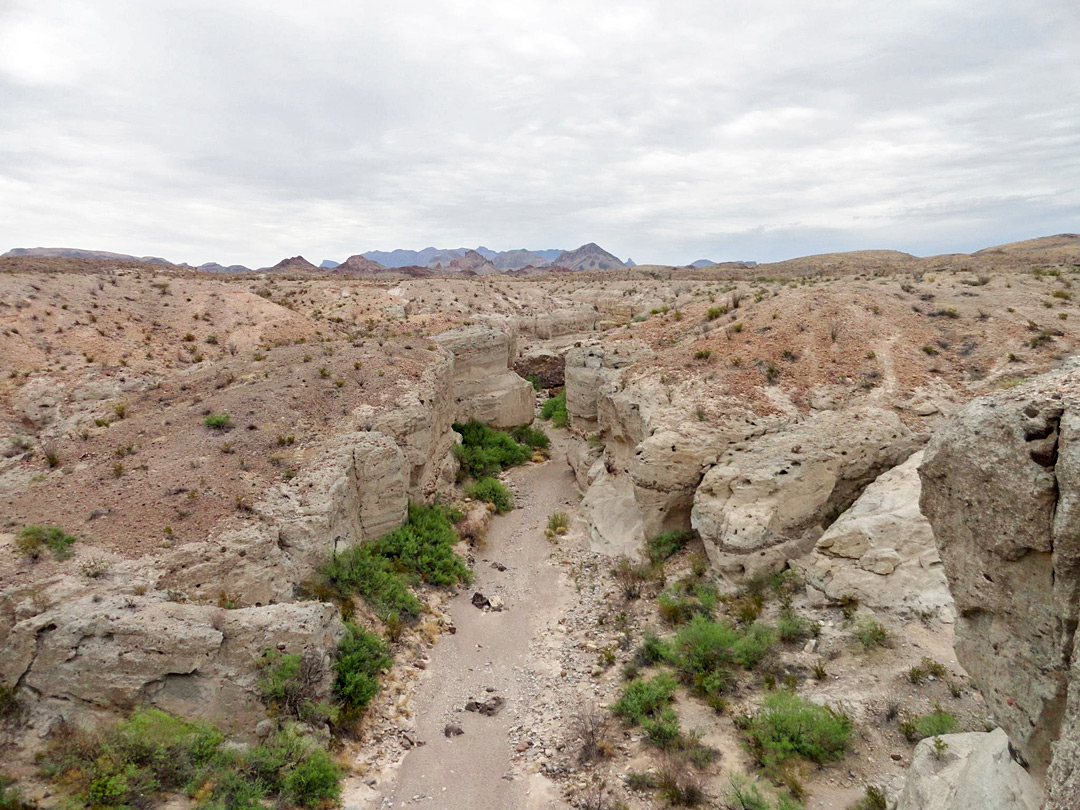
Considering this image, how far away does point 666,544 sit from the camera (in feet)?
50.1

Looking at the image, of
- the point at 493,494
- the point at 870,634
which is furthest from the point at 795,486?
the point at 493,494

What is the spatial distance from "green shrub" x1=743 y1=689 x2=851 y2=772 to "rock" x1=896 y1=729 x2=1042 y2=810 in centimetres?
183

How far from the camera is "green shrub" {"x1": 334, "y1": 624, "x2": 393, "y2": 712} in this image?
1020 cm

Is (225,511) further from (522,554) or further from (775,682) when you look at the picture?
(775,682)

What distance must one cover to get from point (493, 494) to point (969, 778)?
53.3ft

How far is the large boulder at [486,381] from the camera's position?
25.0m

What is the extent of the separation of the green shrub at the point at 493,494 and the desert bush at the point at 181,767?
461 inches

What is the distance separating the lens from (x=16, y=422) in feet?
57.1

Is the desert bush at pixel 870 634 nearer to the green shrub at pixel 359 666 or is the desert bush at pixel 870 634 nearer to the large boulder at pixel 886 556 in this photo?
the large boulder at pixel 886 556

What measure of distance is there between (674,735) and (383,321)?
28.5 metres

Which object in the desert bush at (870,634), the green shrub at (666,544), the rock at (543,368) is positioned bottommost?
the green shrub at (666,544)

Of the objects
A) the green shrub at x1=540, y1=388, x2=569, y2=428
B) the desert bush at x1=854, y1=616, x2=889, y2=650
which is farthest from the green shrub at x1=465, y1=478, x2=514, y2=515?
the desert bush at x1=854, y1=616, x2=889, y2=650

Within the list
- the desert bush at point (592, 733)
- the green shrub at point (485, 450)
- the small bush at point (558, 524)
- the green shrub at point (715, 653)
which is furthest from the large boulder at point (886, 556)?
the green shrub at point (485, 450)

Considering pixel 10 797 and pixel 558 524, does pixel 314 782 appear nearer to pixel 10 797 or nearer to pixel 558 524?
pixel 10 797
